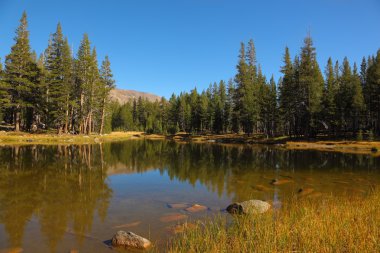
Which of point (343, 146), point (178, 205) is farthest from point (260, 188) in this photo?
point (343, 146)

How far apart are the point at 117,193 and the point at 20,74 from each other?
48650 millimetres

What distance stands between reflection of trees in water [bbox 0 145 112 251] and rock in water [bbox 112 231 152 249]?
1.82 m

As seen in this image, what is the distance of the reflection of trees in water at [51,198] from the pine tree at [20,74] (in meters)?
33.6

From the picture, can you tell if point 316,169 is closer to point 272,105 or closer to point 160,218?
point 160,218

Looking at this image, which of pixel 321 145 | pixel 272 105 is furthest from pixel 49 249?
pixel 272 105

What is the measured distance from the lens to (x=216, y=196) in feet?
49.3

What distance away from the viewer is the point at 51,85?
2178 inches

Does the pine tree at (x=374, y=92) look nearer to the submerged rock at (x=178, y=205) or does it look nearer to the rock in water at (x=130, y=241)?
the submerged rock at (x=178, y=205)

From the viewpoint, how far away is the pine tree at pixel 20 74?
2015 inches

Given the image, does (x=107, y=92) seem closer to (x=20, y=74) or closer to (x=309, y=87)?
(x=20, y=74)

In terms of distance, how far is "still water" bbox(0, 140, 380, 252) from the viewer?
9.26 meters

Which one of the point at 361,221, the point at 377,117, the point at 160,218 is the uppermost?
the point at 377,117

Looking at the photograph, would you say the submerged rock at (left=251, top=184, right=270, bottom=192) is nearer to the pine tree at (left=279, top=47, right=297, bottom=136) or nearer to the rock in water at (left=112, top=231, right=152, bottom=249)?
the rock in water at (left=112, top=231, right=152, bottom=249)

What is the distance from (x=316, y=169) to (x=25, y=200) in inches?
877
